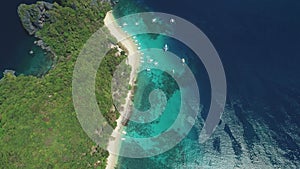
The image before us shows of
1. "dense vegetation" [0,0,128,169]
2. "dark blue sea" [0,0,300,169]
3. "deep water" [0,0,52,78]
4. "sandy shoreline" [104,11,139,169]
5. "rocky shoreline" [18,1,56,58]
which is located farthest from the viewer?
"rocky shoreline" [18,1,56,58]

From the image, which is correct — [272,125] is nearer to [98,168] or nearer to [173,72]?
[173,72]

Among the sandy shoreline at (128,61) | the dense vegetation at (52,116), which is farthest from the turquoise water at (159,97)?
the dense vegetation at (52,116)

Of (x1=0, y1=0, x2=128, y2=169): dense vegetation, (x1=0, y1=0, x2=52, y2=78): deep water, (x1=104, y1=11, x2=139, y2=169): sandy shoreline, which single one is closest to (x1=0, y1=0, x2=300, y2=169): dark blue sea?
(x1=0, y1=0, x2=52, y2=78): deep water

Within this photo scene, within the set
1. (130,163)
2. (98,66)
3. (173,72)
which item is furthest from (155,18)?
(130,163)

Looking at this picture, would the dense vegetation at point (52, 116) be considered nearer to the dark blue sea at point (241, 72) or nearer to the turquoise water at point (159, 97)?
the turquoise water at point (159, 97)

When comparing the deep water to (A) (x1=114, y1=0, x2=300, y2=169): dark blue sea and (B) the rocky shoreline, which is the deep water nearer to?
(B) the rocky shoreline
